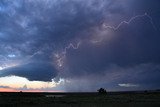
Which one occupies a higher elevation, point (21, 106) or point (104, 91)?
point (104, 91)

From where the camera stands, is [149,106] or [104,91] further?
[104,91]

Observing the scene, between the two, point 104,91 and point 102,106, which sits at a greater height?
point 104,91

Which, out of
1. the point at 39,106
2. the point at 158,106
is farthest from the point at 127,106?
the point at 39,106

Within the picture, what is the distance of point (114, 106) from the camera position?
50.2 m

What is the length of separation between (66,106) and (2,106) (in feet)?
36.9

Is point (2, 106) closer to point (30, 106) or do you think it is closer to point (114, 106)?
point (30, 106)

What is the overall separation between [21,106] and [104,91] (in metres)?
81.4

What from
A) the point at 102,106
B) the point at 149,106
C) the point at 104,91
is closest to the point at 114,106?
the point at 102,106

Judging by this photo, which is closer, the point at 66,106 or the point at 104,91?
the point at 66,106

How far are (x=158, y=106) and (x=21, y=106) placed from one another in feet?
79.6

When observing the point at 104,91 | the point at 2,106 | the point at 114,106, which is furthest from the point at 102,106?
Result: the point at 104,91

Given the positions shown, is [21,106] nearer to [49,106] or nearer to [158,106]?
[49,106]

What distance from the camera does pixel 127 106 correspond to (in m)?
50.5

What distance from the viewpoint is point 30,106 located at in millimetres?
49969
